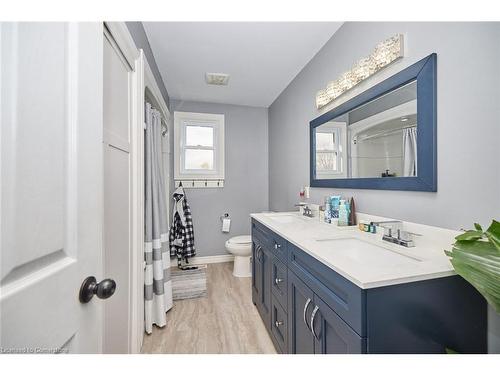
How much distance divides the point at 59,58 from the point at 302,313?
52.1 inches

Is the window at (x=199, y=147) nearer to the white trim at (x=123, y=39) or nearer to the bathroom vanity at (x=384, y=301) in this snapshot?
the white trim at (x=123, y=39)

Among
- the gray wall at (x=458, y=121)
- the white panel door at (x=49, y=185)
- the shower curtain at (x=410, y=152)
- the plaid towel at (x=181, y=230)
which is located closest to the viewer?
the white panel door at (x=49, y=185)

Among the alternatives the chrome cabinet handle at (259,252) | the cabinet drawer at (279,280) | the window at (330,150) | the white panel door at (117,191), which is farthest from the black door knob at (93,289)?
the window at (330,150)

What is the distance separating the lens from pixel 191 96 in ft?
9.54

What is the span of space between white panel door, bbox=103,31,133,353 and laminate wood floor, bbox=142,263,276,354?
35cm

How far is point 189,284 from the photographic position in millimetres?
2354

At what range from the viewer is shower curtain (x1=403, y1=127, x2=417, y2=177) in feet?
A: 3.69

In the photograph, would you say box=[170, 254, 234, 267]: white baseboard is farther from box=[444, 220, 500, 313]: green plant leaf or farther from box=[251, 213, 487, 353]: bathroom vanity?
box=[444, 220, 500, 313]: green plant leaf

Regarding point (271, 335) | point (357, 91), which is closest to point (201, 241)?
point (271, 335)

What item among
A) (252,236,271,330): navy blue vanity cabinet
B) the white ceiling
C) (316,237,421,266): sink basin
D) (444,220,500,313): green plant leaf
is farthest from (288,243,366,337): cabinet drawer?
the white ceiling

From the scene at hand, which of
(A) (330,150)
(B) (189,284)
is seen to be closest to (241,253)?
(B) (189,284)

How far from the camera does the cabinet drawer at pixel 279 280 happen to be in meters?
1.30

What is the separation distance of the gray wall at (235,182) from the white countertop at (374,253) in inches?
67.1
